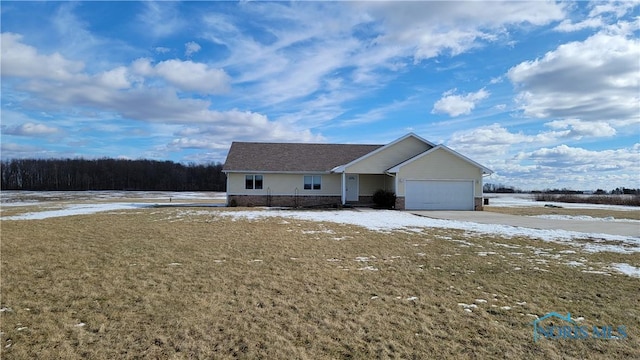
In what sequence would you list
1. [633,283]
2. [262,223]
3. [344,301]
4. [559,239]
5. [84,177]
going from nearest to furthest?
[344,301] → [633,283] → [559,239] → [262,223] → [84,177]

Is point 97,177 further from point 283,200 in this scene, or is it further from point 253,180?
point 283,200

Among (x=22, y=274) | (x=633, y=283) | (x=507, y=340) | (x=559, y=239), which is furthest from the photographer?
(x=559, y=239)

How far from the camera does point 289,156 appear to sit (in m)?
28.1

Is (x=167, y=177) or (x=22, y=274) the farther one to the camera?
(x=167, y=177)

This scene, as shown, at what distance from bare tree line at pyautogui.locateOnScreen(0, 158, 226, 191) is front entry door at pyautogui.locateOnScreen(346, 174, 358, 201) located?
183 feet

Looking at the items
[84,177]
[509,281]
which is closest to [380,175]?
[509,281]

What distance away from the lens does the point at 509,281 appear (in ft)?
22.2

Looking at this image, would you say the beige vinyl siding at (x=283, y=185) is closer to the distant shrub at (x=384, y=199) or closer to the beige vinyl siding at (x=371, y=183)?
the beige vinyl siding at (x=371, y=183)

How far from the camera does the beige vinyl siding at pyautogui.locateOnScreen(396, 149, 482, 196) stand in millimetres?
23788

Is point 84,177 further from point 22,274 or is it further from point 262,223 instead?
point 22,274

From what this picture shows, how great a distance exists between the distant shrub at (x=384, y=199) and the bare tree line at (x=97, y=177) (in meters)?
57.6

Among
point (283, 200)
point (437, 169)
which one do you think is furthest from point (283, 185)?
point (437, 169)

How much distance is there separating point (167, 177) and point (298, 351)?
293 ft

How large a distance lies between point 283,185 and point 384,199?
7.13 meters
